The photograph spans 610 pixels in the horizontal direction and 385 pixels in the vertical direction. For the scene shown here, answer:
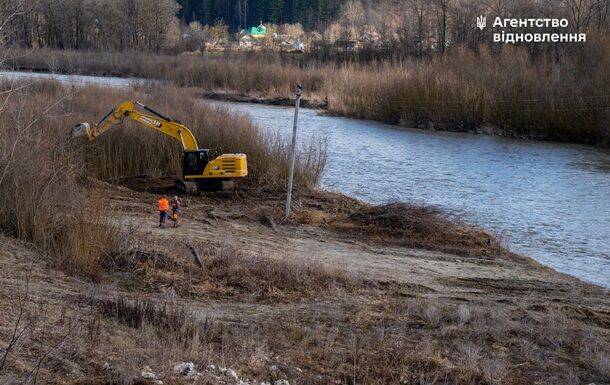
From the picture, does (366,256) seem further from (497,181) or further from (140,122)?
(497,181)

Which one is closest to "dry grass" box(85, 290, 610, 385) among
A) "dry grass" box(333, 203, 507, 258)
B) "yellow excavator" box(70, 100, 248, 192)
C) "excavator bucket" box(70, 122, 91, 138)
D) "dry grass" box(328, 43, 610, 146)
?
"dry grass" box(333, 203, 507, 258)

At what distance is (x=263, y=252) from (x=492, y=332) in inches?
176

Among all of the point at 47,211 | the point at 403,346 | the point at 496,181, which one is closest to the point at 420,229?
the point at 47,211

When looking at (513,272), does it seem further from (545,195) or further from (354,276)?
(545,195)

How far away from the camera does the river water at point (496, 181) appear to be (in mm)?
16078

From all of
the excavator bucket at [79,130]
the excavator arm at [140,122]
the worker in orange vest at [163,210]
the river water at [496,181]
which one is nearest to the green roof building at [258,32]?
the river water at [496,181]

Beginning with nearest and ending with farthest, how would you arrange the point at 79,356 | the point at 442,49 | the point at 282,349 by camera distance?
1. the point at 79,356
2. the point at 282,349
3. the point at 442,49

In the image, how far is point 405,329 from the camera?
27.0ft

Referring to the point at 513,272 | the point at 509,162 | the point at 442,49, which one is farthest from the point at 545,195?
the point at 442,49

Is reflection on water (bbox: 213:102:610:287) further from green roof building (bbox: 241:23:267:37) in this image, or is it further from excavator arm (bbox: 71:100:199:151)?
green roof building (bbox: 241:23:267:37)

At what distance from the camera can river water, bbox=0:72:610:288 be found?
16078 millimetres

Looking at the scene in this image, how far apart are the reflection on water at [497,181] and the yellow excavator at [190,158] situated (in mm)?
4124

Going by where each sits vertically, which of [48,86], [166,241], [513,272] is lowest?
[513,272]

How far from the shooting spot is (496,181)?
23234 mm
